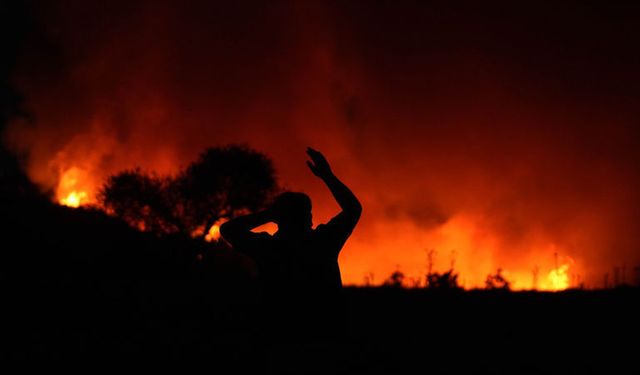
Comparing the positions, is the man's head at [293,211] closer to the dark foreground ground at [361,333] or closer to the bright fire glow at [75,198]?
the dark foreground ground at [361,333]

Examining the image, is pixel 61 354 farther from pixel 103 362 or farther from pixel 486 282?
pixel 486 282

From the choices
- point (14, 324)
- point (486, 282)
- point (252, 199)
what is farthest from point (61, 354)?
point (252, 199)

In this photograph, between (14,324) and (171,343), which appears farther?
(14,324)

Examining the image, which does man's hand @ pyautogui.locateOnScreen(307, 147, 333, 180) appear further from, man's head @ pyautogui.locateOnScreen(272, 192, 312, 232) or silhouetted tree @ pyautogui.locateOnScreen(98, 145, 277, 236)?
silhouetted tree @ pyautogui.locateOnScreen(98, 145, 277, 236)

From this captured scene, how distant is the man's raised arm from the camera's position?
14.6 ft

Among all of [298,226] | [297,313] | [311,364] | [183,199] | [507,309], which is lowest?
[311,364]

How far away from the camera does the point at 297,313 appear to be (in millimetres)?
4496

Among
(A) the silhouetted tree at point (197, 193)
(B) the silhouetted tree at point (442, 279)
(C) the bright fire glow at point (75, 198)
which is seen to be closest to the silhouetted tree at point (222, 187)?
(A) the silhouetted tree at point (197, 193)

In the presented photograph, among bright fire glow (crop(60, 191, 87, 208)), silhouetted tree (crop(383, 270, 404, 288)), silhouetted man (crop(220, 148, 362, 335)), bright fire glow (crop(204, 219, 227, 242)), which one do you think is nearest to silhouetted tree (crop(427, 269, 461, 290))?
silhouetted tree (crop(383, 270, 404, 288))

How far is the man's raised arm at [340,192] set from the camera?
4.46 metres

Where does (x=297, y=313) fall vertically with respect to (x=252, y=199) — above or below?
below

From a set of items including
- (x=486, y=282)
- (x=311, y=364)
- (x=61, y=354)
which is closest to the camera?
(x=311, y=364)

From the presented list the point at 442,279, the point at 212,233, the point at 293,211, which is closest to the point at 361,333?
the point at 293,211

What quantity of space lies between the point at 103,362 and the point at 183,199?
101 ft
